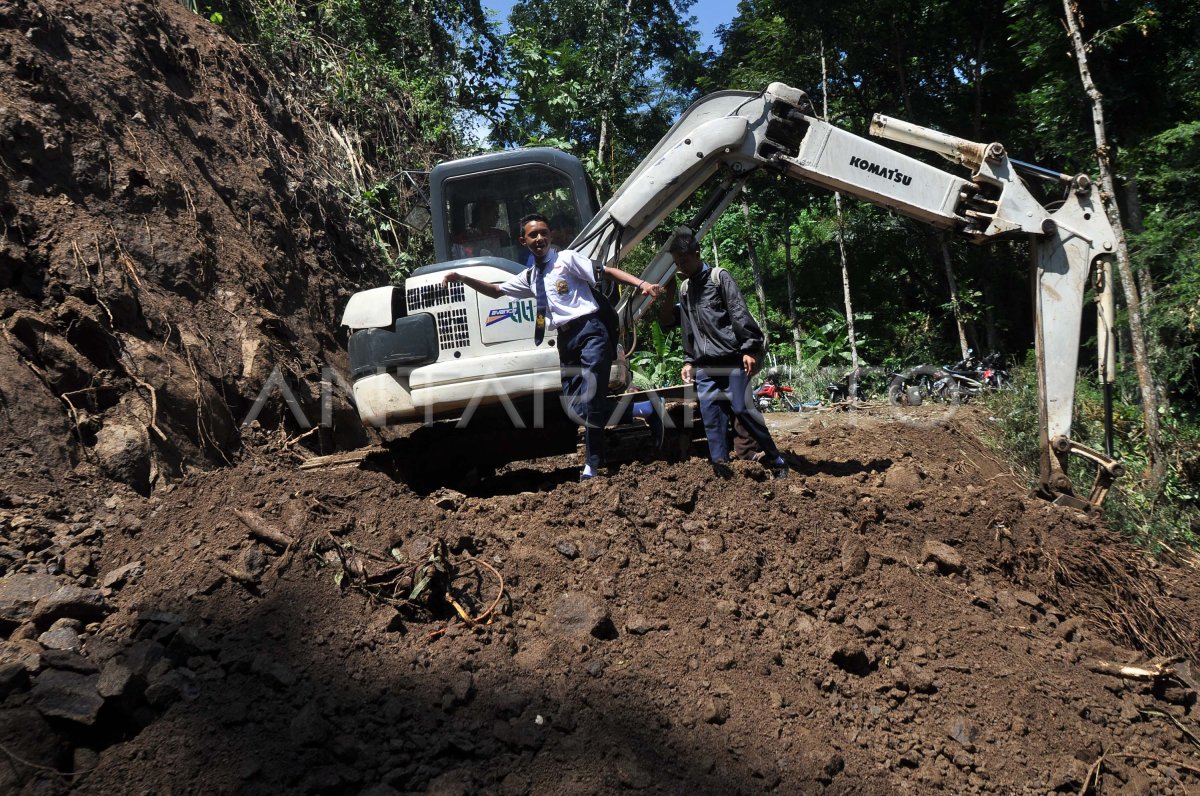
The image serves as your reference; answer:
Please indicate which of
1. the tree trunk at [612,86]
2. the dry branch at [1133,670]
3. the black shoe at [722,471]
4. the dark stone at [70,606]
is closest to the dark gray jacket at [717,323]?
the black shoe at [722,471]

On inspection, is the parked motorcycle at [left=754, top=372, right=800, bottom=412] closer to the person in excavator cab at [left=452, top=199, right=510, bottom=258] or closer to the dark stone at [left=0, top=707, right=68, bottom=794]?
Result: the person in excavator cab at [left=452, top=199, right=510, bottom=258]

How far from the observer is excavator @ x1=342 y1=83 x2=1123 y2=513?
561 centimetres

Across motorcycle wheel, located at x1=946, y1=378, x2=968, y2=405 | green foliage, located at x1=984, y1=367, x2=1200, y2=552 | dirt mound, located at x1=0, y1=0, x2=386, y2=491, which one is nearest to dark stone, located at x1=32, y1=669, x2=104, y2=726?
dirt mound, located at x1=0, y1=0, x2=386, y2=491

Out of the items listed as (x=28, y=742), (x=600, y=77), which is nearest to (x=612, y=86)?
(x=600, y=77)

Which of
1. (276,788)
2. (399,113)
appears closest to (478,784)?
(276,788)

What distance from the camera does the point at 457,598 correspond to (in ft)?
13.6

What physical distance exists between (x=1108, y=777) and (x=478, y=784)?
2.49 meters

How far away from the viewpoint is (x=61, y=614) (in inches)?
149

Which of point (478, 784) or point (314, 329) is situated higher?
point (314, 329)

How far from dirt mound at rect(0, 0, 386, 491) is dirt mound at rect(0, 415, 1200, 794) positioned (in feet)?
2.79

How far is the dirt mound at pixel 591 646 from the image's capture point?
320cm

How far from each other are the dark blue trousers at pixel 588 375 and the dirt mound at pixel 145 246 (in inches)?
100

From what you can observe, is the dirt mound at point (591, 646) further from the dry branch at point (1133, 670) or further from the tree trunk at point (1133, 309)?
the tree trunk at point (1133, 309)

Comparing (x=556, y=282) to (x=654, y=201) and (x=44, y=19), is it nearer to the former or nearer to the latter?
(x=654, y=201)
